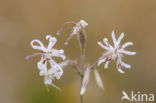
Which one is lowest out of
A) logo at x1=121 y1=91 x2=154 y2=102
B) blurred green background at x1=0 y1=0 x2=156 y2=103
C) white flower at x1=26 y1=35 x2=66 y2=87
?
white flower at x1=26 y1=35 x2=66 y2=87

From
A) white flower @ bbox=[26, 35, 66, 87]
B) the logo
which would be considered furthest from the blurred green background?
white flower @ bbox=[26, 35, 66, 87]

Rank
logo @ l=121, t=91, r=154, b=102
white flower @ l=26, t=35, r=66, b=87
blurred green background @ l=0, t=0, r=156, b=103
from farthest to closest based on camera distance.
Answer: blurred green background @ l=0, t=0, r=156, b=103
logo @ l=121, t=91, r=154, b=102
white flower @ l=26, t=35, r=66, b=87

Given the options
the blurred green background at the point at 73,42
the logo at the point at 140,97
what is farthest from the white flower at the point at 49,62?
the logo at the point at 140,97

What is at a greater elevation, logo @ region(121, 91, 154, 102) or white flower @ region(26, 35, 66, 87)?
logo @ region(121, 91, 154, 102)

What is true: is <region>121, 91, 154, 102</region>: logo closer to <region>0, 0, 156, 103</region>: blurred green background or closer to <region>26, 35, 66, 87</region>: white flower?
<region>0, 0, 156, 103</region>: blurred green background

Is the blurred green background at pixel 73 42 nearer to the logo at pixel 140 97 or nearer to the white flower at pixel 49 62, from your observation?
the logo at pixel 140 97

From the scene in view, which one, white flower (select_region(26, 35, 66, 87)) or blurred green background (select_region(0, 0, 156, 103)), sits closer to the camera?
white flower (select_region(26, 35, 66, 87))

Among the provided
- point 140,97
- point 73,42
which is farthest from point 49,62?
point 73,42

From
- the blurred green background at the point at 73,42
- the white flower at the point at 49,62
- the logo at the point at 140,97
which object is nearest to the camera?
the white flower at the point at 49,62

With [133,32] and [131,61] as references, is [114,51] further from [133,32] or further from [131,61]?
[133,32]
